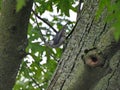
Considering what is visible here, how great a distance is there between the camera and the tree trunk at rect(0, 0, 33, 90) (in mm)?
1601

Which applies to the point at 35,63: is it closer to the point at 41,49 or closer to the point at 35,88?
the point at 41,49

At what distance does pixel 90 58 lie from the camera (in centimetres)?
115

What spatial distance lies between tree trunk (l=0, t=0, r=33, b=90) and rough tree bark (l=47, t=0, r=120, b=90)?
0.68ft

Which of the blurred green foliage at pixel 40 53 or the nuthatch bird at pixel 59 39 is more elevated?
the blurred green foliage at pixel 40 53

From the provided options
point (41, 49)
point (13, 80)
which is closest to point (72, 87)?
point (13, 80)

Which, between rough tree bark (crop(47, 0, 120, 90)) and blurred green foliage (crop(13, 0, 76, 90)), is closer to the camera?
rough tree bark (crop(47, 0, 120, 90))

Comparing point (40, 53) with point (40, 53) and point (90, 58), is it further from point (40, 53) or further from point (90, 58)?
point (90, 58)

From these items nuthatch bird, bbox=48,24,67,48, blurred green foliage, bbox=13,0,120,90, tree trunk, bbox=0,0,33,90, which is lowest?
tree trunk, bbox=0,0,33,90

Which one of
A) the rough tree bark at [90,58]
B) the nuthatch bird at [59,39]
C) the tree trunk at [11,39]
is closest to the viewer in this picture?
the rough tree bark at [90,58]

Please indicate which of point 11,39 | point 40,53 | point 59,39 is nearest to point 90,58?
point 11,39

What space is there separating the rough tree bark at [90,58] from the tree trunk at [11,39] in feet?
0.68

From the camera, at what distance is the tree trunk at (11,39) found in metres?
1.60

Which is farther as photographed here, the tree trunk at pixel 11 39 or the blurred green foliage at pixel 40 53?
the blurred green foliage at pixel 40 53

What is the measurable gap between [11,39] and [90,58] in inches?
22.2
